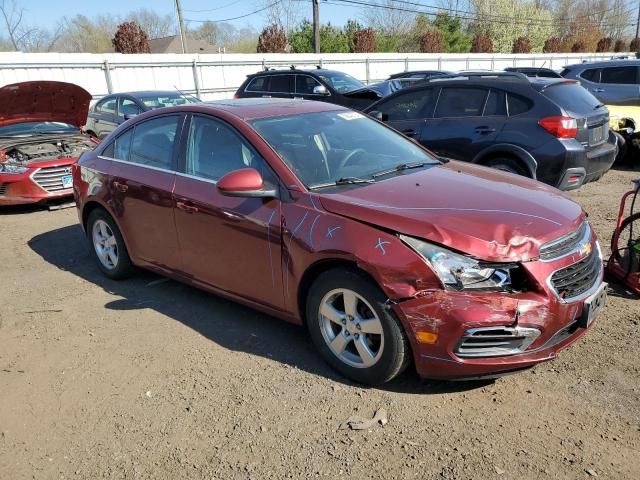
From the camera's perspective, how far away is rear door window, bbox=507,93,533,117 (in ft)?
21.9

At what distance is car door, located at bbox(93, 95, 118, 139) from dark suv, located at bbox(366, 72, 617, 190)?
7.26 m

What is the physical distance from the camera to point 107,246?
16.9 feet

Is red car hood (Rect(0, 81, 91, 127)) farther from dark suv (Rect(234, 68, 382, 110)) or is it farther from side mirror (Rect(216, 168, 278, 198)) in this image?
side mirror (Rect(216, 168, 278, 198))

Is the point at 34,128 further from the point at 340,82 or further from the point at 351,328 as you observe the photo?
the point at 351,328

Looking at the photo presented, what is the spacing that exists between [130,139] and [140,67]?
16.5 metres


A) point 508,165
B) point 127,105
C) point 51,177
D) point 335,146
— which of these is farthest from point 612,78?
point 51,177

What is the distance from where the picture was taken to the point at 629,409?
2.88m

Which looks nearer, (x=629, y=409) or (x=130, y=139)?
(x=629, y=409)

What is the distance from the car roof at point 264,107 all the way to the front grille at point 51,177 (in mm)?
4633

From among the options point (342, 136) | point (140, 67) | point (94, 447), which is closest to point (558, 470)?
point (94, 447)

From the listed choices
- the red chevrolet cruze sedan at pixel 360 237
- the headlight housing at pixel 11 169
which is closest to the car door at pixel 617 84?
the red chevrolet cruze sedan at pixel 360 237

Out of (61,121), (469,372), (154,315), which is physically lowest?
(154,315)

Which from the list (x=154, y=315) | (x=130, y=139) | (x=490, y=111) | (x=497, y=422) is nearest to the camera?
(x=497, y=422)

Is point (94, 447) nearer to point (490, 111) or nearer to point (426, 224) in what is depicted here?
point (426, 224)
